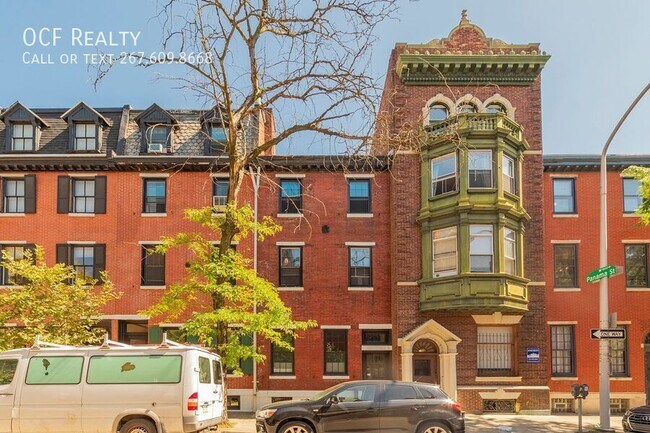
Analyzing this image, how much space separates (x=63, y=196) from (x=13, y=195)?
207 cm

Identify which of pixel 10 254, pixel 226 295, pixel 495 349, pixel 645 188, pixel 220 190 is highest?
pixel 220 190

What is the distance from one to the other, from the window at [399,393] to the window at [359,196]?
A: 36.0 feet

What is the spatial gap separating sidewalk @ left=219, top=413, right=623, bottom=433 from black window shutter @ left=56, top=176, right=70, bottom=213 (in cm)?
1045

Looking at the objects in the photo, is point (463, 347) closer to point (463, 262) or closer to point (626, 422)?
point (463, 262)

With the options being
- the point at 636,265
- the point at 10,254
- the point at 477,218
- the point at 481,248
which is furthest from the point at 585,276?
the point at 10,254

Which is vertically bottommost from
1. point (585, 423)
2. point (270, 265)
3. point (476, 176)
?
point (585, 423)

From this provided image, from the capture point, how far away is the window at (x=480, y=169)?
68.5 feet

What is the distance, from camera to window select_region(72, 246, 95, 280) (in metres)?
22.5

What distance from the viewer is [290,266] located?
23.0 meters

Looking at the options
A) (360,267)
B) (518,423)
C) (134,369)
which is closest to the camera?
(134,369)

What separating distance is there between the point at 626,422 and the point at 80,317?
15931mm

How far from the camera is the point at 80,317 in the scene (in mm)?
17812

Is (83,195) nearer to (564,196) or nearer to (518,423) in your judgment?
(518,423)

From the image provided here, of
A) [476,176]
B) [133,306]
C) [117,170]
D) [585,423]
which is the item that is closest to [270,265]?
[133,306]
